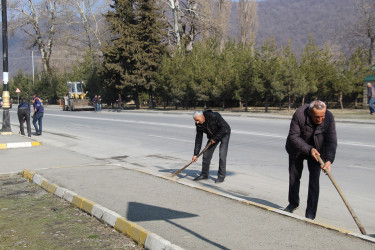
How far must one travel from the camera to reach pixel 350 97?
33.5m

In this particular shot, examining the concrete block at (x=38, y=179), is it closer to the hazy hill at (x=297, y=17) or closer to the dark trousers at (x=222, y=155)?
the dark trousers at (x=222, y=155)

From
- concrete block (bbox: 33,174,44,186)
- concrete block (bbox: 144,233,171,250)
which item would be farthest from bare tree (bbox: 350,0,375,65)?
concrete block (bbox: 144,233,171,250)

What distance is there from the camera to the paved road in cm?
659

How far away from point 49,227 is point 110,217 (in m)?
0.80

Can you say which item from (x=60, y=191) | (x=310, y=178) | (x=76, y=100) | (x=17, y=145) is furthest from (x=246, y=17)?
(x=310, y=178)

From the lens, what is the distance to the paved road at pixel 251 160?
6594mm

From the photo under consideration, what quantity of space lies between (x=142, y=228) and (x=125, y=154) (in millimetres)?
7571

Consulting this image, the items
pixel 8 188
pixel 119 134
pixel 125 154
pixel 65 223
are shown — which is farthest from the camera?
pixel 119 134

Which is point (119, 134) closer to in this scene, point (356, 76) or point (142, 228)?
point (142, 228)

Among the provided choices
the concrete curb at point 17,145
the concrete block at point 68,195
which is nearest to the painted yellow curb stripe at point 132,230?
the concrete block at point 68,195

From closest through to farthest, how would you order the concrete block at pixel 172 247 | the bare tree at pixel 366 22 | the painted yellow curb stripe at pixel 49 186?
the concrete block at pixel 172 247 < the painted yellow curb stripe at pixel 49 186 < the bare tree at pixel 366 22

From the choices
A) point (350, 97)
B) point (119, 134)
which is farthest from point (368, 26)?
point (119, 134)

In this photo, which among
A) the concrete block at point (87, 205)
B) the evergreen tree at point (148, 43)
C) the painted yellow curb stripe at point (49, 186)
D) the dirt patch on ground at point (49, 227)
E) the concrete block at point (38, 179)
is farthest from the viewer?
the evergreen tree at point (148, 43)

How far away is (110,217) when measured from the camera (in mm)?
5418
